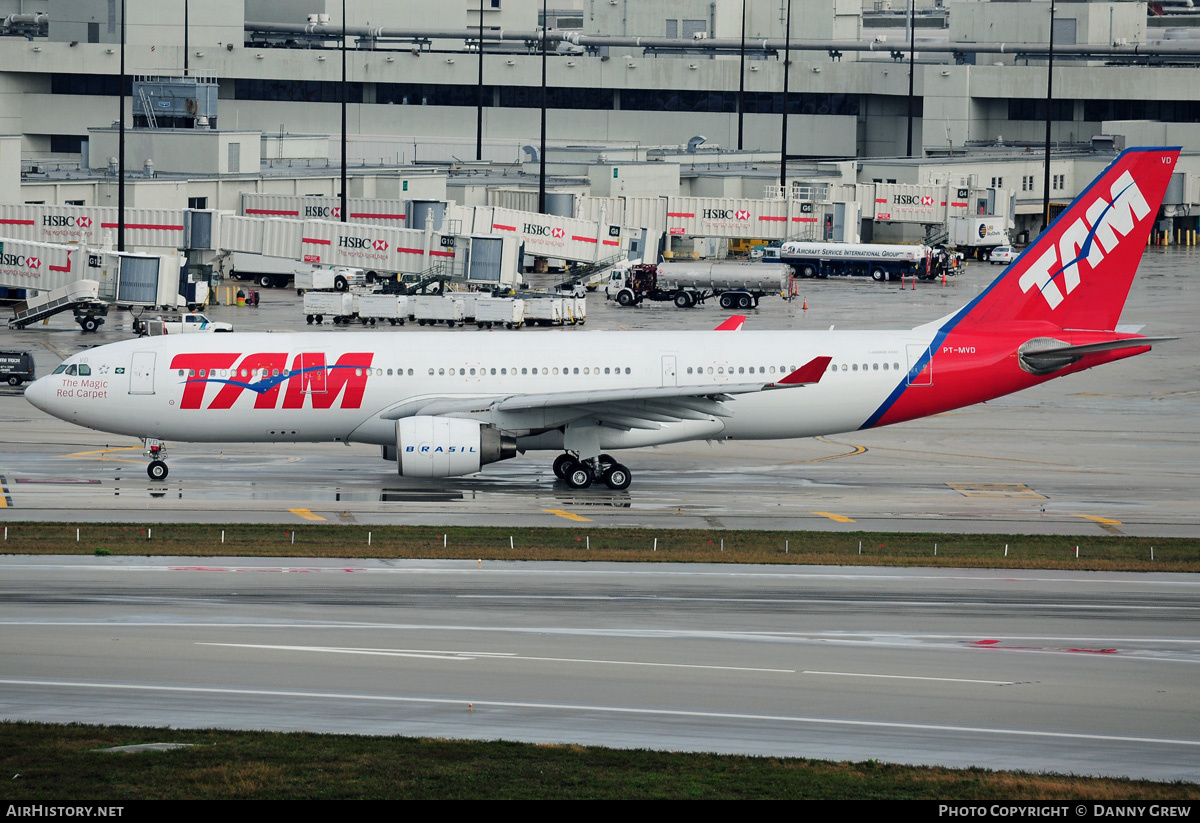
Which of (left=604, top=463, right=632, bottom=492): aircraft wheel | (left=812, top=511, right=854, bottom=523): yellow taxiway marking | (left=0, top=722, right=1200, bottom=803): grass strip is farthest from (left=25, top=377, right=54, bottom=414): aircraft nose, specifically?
(left=0, top=722, right=1200, bottom=803): grass strip

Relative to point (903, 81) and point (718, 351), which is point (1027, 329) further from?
point (903, 81)

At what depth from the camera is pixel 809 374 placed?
1700 inches

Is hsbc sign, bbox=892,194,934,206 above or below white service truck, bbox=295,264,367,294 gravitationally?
above

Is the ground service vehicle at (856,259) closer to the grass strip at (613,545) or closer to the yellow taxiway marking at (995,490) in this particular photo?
the yellow taxiway marking at (995,490)

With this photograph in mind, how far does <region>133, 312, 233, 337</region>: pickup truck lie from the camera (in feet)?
223

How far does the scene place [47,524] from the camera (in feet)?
124

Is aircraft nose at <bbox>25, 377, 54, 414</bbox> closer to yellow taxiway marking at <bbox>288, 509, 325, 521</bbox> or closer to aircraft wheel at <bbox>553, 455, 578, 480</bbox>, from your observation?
yellow taxiway marking at <bbox>288, 509, 325, 521</bbox>

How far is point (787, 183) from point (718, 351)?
81540 millimetres

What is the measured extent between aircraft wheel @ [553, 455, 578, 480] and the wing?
4.38 feet

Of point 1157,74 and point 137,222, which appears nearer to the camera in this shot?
point 137,222

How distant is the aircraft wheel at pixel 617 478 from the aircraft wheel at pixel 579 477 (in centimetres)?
50

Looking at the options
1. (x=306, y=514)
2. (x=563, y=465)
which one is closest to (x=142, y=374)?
(x=306, y=514)

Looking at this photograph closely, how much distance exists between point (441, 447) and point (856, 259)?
7319cm

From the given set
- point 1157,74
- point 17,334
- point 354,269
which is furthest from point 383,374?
point 1157,74
